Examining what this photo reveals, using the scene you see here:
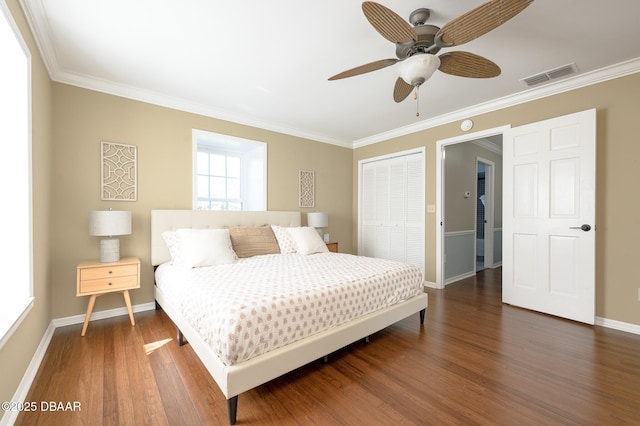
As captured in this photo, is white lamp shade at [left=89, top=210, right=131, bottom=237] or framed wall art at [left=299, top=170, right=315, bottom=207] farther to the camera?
framed wall art at [left=299, top=170, right=315, bottom=207]

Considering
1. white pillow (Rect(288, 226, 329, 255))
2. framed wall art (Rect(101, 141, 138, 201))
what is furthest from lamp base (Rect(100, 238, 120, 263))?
white pillow (Rect(288, 226, 329, 255))

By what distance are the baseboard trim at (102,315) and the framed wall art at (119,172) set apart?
1216mm

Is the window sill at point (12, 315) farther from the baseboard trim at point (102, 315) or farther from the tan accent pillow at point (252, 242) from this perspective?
the tan accent pillow at point (252, 242)

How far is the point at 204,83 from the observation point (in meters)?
2.96

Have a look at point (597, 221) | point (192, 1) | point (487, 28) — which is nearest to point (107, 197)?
point (192, 1)

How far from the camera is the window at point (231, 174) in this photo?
13.7ft

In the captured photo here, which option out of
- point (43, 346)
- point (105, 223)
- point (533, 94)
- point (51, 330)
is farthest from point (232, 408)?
point (533, 94)

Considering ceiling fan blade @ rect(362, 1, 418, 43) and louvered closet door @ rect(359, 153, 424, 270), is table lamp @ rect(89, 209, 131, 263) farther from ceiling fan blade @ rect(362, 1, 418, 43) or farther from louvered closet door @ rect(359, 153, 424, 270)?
louvered closet door @ rect(359, 153, 424, 270)

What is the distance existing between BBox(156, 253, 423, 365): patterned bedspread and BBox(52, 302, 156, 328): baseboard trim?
480 millimetres

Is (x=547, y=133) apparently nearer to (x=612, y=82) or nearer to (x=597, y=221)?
(x=612, y=82)

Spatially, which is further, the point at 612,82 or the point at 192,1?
the point at 612,82

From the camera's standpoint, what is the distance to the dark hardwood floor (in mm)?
1515

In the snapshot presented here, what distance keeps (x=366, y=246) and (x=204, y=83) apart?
3724 mm

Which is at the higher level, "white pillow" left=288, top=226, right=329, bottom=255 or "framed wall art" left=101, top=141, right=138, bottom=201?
"framed wall art" left=101, top=141, right=138, bottom=201
